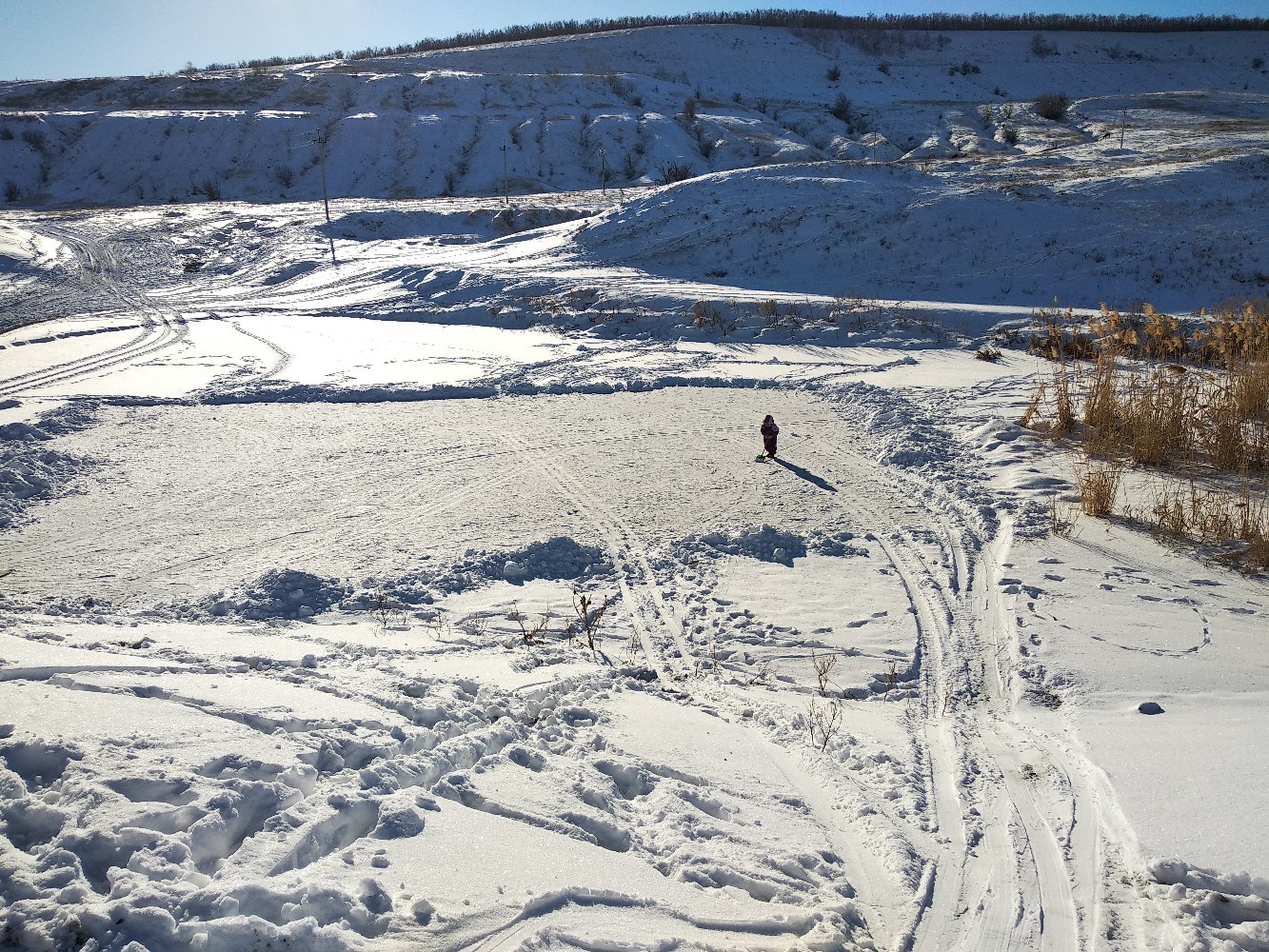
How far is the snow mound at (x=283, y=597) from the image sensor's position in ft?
19.8

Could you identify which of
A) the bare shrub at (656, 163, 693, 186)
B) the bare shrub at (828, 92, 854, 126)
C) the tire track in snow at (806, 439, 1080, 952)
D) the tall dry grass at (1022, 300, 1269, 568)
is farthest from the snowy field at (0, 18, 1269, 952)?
the bare shrub at (828, 92, 854, 126)

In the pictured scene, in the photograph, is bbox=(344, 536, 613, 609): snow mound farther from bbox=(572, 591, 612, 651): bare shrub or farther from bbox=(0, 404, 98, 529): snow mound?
bbox=(0, 404, 98, 529): snow mound

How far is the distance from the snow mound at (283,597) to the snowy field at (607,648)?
3cm

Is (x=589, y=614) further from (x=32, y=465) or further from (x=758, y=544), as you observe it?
(x=32, y=465)

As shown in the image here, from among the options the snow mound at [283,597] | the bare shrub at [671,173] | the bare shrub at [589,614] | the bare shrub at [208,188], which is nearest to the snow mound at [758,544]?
the bare shrub at [589,614]

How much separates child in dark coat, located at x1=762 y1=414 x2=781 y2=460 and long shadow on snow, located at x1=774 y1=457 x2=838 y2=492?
14 centimetres

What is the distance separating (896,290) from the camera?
18.2 m

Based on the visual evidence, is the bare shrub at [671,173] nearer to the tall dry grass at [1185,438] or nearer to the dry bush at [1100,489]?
the tall dry grass at [1185,438]

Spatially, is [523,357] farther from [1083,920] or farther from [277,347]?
[1083,920]

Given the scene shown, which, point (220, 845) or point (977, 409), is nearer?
point (220, 845)

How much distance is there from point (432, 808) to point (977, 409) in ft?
29.9

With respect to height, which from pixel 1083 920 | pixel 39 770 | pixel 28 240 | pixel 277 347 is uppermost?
pixel 28 240

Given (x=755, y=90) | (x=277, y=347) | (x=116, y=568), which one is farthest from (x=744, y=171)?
(x=755, y=90)

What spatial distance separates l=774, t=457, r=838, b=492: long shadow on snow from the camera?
8.42 m
